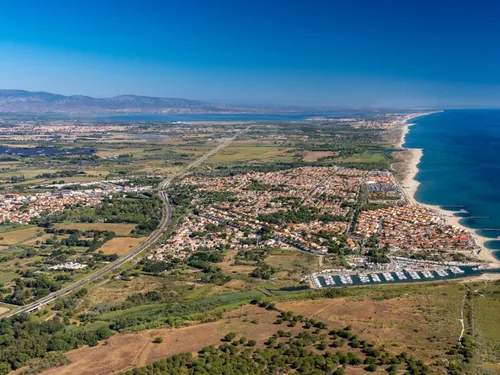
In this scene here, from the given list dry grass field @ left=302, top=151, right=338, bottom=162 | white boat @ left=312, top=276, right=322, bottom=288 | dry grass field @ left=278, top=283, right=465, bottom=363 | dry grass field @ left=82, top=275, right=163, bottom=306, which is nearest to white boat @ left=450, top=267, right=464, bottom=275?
dry grass field @ left=278, top=283, right=465, bottom=363

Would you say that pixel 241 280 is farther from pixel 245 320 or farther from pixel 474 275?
pixel 474 275

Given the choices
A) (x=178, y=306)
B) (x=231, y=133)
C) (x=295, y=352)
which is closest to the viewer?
(x=295, y=352)

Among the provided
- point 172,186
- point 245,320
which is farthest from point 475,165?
point 245,320

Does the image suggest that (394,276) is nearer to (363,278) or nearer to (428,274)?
(363,278)

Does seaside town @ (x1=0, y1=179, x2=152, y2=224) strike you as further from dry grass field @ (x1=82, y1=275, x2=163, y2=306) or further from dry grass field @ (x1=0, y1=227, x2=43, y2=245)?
dry grass field @ (x1=82, y1=275, x2=163, y2=306)

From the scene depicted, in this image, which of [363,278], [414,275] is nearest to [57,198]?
[363,278]

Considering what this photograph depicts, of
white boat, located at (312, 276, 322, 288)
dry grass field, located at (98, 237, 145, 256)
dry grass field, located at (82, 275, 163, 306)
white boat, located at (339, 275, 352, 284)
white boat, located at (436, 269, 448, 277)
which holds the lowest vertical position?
dry grass field, located at (82, 275, 163, 306)
